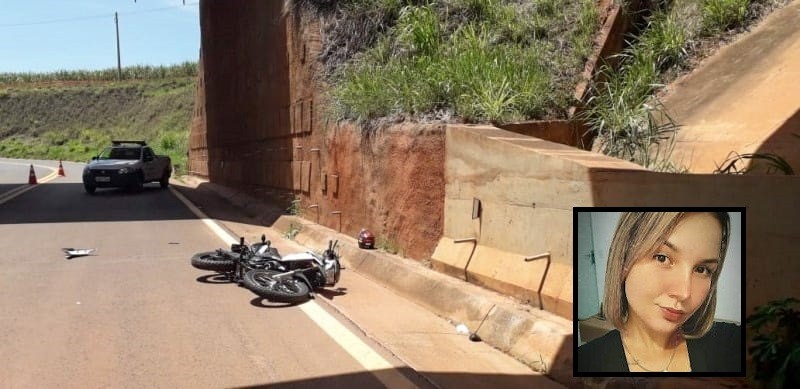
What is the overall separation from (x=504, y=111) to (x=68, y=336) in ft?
17.0

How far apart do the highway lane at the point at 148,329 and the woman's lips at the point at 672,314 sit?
1.94 m

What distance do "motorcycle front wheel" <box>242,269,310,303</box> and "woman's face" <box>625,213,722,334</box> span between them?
4392mm

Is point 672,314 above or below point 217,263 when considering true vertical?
above

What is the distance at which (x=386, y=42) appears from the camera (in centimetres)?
1176

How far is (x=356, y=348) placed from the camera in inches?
220

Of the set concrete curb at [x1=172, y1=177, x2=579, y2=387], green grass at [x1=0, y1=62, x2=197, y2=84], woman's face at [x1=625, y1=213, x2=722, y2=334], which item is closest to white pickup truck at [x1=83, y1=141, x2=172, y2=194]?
concrete curb at [x1=172, y1=177, x2=579, y2=387]

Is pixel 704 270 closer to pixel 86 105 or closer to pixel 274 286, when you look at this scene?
pixel 274 286

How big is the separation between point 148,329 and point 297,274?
6.12ft

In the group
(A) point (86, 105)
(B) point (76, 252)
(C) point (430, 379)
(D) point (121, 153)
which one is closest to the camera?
(C) point (430, 379)

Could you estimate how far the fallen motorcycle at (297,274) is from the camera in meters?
7.38

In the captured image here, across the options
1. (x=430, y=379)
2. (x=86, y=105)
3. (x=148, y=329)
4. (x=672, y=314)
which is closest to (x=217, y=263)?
(x=148, y=329)

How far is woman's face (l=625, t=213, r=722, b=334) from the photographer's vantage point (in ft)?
10.8

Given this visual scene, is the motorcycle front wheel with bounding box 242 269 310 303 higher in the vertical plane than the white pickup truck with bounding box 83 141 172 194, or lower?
lower

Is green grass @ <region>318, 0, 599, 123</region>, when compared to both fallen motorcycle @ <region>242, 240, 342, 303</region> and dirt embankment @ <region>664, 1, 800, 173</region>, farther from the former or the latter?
fallen motorcycle @ <region>242, 240, 342, 303</region>
